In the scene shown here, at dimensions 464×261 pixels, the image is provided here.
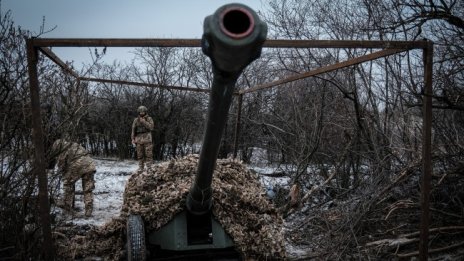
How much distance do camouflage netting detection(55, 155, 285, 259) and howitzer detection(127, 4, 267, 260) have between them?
0.13 m

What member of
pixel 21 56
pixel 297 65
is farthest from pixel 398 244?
pixel 297 65

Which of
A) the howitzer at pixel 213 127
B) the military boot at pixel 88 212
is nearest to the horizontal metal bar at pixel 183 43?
the howitzer at pixel 213 127

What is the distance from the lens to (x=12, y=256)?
3.63 m

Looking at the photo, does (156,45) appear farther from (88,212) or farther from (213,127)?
(88,212)

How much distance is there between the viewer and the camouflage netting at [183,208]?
4328 mm

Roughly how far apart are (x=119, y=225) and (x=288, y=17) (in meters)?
7.33

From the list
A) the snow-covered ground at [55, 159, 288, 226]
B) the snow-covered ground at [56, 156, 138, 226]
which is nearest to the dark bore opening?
the snow-covered ground at [56, 156, 138, 226]

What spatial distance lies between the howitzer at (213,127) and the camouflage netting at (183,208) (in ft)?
0.42

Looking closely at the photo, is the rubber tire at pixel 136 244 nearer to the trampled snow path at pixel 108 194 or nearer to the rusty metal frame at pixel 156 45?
the rusty metal frame at pixel 156 45

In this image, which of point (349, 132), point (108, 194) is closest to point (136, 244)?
point (349, 132)

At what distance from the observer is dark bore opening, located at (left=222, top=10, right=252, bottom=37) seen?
200 cm

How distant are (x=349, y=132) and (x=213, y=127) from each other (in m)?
6.30

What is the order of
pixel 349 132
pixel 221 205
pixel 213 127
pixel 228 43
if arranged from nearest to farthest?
pixel 228 43 < pixel 213 127 < pixel 221 205 < pixel 349 132

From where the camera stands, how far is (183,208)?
169 inches
